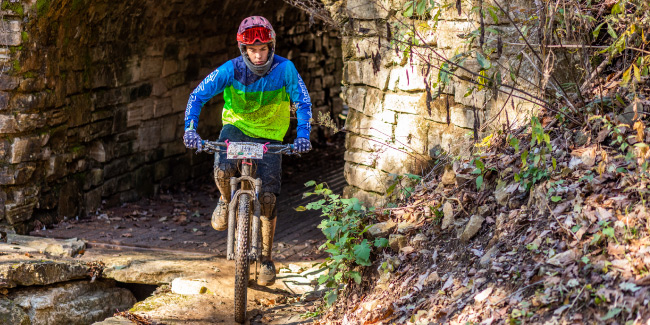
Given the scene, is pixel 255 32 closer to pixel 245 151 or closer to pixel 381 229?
pixel 245 151

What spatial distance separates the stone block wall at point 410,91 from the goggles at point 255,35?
0.69m

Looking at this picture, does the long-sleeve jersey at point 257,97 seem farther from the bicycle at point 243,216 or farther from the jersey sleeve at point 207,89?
the bicycle at point 243,216

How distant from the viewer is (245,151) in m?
4.33

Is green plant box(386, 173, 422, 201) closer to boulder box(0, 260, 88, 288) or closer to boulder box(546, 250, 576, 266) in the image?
boulder box(546, 250, 576, 266)

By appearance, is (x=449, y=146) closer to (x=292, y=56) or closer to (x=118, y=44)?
(x=118, y=44)

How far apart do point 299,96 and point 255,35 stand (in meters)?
0.49

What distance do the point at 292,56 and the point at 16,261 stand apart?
573 cm

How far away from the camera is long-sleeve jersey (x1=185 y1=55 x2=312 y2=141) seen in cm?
455

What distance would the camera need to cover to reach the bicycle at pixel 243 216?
4270 millimetres

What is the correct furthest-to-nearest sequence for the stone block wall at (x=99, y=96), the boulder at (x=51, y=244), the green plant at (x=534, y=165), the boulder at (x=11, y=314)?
the stone block wall at (x=99, y=96)
the boulder at (x=51, y=244)
the boulder at (x=11, y=314)
the green plant at (x=534, y=165)

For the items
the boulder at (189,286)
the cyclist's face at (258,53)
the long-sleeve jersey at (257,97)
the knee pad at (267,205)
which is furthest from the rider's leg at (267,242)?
the cyclist's face at (258,53)

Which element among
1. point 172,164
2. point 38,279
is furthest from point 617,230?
point 172,164

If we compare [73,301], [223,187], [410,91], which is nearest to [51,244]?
[73,301]

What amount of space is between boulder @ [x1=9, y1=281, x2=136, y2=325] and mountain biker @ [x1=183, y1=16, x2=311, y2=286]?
127cm
